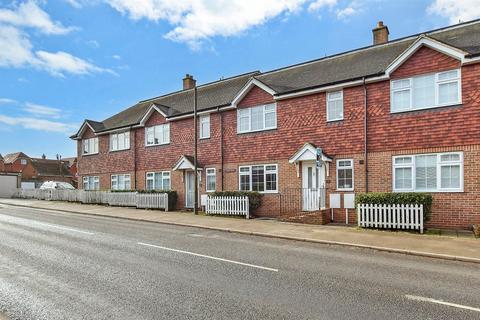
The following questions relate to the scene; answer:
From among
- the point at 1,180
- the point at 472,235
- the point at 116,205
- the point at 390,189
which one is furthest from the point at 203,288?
the point at 1,180

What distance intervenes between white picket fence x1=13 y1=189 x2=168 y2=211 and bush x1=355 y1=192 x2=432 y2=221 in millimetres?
12462

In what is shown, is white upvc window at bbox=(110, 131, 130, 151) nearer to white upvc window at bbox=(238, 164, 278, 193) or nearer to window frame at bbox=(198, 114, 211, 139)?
window frame at bbox=(198, 114, 211, 139)

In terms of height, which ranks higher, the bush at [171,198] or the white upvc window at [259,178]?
the white upvc window at [259,178]

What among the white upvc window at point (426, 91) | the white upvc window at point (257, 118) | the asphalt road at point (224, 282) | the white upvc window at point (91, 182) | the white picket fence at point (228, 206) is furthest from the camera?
the white upvc window at point (91, 182)

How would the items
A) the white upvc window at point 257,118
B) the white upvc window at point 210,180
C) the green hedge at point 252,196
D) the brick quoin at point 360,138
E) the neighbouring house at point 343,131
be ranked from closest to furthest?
the brick quoin at point 360,138 → the neighbouring house at point 343,131 → the green hedge at point 252,196 → the white upvc window at point 257,118 → the white upvc window at point 210,180

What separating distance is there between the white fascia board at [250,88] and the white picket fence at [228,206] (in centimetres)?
537

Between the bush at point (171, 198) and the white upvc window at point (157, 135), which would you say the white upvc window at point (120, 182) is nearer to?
the white upvc window at point (157, 135)

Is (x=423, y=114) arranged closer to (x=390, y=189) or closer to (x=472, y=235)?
(x=390, y=189)

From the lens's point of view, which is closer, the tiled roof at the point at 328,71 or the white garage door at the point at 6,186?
the tiled roof at the point at 328,71

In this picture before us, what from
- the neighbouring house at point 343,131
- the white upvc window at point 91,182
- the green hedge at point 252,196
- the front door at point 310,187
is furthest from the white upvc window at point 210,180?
the white upvc window at point 91,182

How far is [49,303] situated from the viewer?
216 inches

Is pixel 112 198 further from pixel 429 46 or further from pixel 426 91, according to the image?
pixel 429 46

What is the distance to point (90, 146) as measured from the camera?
3120 centimetres

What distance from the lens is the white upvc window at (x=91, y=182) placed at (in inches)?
1195
